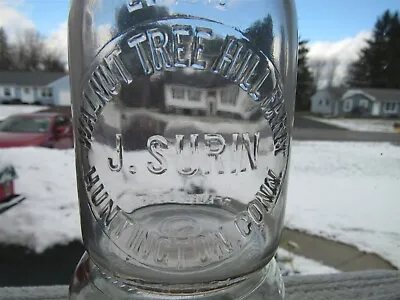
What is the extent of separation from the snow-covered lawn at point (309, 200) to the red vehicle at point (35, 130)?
2 cm

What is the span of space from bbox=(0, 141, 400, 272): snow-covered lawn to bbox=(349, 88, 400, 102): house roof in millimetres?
108

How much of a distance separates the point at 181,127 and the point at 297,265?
0.69 metres

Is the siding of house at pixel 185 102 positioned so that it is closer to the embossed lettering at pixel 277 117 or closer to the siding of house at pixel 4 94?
the embossed lettering at pixel 277 117

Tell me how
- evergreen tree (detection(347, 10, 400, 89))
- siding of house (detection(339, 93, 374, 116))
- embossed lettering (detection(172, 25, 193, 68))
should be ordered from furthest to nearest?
siding of house (detection(339, 93, 374, 116)), evergreen tree (detection(347, 10, 400, 89)), embossed lettering (detection(172, 25, 193, 68))

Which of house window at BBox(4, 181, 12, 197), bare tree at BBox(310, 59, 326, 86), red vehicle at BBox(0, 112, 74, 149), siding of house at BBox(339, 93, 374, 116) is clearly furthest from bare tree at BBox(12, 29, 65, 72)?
siding of house at BBox(339, 93, 374, 116)

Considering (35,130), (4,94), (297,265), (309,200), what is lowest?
(297,265)

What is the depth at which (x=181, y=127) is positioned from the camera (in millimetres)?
333

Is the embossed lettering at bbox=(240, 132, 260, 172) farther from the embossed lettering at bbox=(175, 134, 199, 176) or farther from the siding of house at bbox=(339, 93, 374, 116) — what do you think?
the siding of house at bbox=(339, 93, 374, 116)

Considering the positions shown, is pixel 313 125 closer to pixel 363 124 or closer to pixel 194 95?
pixel 363 124

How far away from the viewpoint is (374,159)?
0.86 meters

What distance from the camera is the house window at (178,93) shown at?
1.04ft

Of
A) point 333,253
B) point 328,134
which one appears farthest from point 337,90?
point 333,253

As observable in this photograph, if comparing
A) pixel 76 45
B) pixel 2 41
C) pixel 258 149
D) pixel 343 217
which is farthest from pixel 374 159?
pixel 2 41

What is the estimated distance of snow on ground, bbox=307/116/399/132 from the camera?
861 mm
